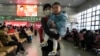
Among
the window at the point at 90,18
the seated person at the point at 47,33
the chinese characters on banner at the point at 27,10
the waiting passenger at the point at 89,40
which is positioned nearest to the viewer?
the seated person at the point at 47,33

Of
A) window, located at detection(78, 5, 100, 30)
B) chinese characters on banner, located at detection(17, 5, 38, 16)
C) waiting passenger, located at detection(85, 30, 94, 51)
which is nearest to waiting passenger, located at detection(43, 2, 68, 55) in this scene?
waiting passenger, located at detection(85, 30, 94, 51)

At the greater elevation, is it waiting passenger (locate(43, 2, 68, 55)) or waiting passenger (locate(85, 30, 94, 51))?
waiting passenger (locate(43, 2, 68, 55))

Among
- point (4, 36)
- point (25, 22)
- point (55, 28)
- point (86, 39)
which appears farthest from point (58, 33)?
point (25, 22)

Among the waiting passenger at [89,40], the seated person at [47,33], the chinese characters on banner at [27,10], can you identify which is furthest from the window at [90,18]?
the seated person at [47,33]

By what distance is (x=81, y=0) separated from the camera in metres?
24.2

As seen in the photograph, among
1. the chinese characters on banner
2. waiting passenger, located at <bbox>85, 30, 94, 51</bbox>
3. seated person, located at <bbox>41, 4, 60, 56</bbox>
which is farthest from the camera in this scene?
the chinese characters on banner

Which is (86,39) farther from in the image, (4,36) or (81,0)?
(81,0)

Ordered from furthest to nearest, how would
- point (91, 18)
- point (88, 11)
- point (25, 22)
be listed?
1. point (25, 22)
2. point (88, 11)
3. point (91, 18)

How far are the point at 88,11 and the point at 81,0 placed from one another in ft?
5.49

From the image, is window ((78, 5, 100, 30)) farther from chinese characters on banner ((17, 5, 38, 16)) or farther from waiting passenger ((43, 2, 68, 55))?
waiting passenger ((43, 2, 68, 55))

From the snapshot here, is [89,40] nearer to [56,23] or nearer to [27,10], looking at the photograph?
[56,23]

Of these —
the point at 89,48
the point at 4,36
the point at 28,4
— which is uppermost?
the point at 28,4

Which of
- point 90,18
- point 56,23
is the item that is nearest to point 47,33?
point 56,23

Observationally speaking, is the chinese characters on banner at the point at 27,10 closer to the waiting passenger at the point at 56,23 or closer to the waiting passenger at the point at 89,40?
the waiting passenger at the point at 89,40
